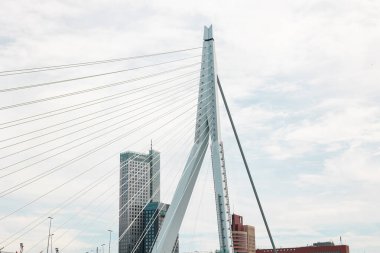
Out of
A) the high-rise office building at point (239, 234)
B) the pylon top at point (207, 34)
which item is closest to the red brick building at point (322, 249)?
the high-rise office building at point (239, 234)

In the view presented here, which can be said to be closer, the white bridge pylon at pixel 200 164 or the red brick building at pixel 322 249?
the white bridge pylon at pixel 200 164

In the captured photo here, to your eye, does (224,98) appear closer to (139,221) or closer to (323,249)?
(323,249)

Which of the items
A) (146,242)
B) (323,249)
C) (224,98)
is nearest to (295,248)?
(323,249)

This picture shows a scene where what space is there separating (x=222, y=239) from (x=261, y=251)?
15546cm

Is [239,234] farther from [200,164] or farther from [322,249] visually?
[200,164]

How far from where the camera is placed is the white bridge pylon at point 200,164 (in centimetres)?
2656

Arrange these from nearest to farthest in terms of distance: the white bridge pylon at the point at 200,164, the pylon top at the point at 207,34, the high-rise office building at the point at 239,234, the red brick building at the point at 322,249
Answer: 1. the white bridge pylon at the point at 200,164
2. the pylon top at the point at 207,34
3. the red brick building at the point at 322,249
4. the high-rise office building at the point at 239,234

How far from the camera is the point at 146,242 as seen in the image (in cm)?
18375

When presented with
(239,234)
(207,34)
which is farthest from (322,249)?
(207,34)

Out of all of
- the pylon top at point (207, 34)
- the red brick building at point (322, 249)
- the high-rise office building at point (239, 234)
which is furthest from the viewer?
the high-rise office building at point (239, 234)

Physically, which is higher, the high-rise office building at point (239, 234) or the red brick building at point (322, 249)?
the high-rise office building at point (239, 234)

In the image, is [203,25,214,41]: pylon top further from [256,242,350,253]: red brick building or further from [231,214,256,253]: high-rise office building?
[231,214,256,253]: high-rise office building

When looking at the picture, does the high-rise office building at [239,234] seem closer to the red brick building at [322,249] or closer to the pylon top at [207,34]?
the red brick building at [322,249]

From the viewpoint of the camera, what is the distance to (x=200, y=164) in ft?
94.3
